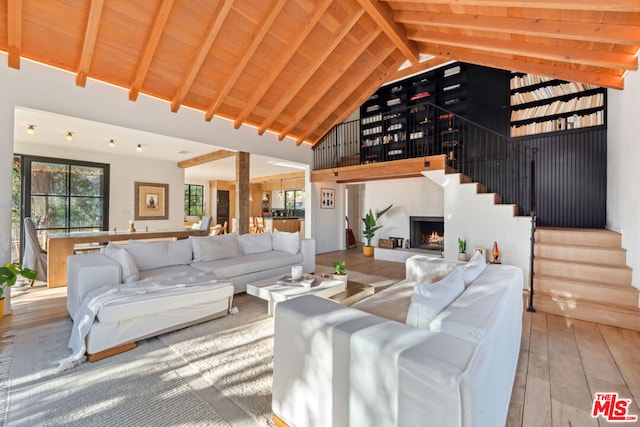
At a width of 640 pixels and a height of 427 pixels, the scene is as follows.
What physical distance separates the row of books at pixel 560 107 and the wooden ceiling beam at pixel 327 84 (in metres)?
3.06

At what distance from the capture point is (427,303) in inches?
59.3

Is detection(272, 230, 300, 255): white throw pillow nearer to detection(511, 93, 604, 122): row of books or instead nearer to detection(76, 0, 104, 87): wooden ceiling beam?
detection(76, 0, 104, 87): wooden ceiling beam

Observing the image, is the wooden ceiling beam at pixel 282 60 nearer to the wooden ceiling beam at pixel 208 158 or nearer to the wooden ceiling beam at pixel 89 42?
the wooden ceiling beam at pixel 208 158

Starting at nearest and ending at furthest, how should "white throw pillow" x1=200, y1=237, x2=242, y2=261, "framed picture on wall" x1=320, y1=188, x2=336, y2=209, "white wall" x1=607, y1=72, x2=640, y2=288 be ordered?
"white wall" x1=607, y1=72, x2=640, y2=288 < "white throw pillow" x1=200, y1=237, x2=242, y2=261 < "framed picture on wall" x1=320, y1=188, x2=336, y2=209

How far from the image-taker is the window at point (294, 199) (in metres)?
11.4

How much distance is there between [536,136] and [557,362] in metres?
4.25

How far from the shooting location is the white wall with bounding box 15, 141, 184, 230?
603 centimetres

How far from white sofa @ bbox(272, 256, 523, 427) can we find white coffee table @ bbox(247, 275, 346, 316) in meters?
1.27

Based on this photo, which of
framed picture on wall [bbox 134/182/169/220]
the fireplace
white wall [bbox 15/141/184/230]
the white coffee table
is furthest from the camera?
framed picture on wall [bbox 134/182/169/220]

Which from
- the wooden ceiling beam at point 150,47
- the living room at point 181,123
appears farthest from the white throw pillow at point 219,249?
the wooden ceiling beam at point 150,47

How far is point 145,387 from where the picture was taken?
6.23 ft

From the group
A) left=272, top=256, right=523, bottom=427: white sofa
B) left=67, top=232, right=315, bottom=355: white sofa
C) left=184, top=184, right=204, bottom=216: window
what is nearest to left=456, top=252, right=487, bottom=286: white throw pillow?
left=272, top=256, right=523, bottom=427: white sofa

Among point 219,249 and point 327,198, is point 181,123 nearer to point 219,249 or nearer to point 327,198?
point 219,249

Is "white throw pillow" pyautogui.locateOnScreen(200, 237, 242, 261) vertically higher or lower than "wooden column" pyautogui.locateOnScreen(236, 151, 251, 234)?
lower
